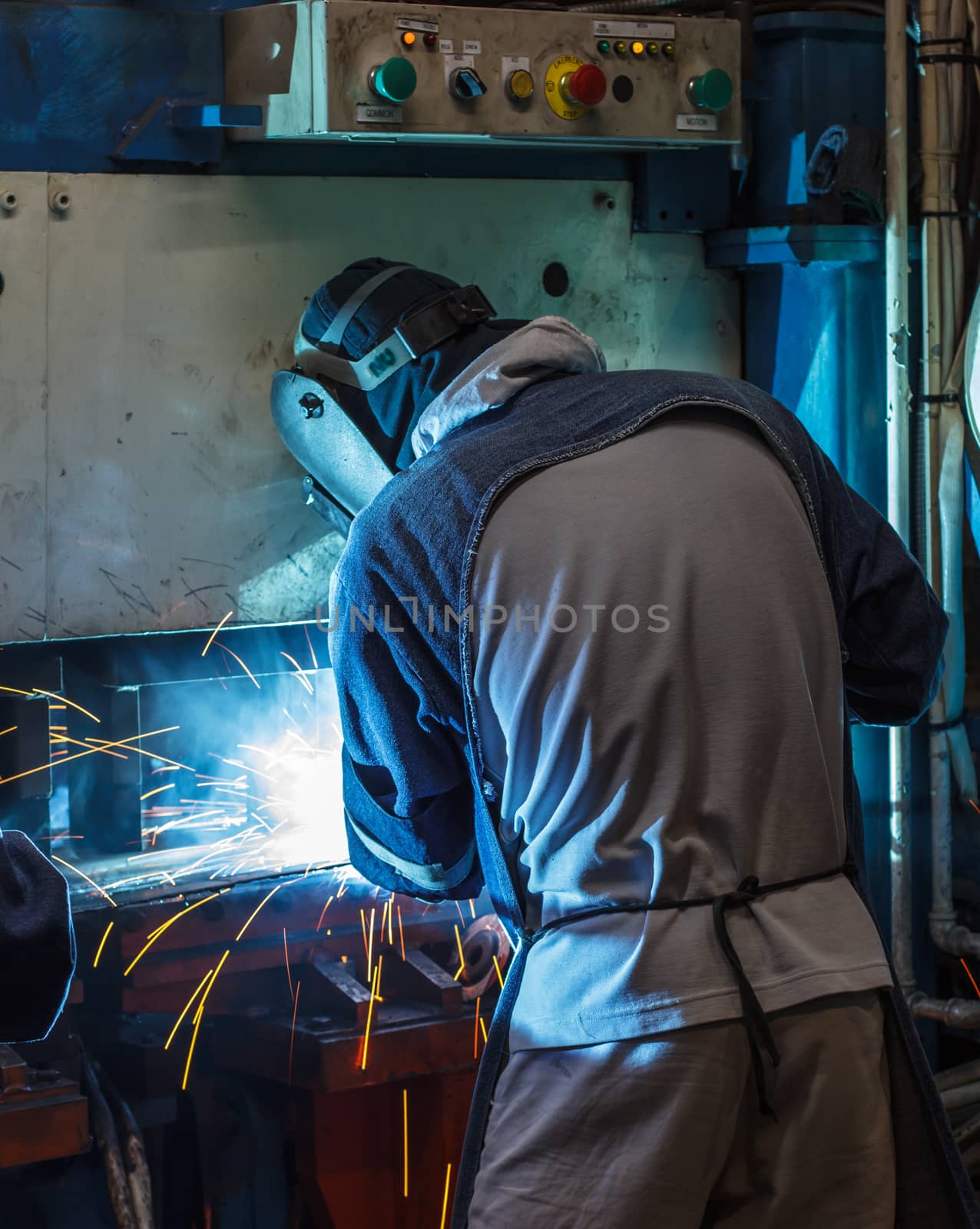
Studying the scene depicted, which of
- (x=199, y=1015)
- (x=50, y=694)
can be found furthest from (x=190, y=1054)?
(x=50, y=694)

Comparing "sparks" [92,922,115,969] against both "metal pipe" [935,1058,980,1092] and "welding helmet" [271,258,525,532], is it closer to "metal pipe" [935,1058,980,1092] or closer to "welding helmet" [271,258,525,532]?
"welding helmet" [271,258,525,532]

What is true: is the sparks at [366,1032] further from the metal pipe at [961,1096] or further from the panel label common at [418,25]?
the panel label common at [418,25]

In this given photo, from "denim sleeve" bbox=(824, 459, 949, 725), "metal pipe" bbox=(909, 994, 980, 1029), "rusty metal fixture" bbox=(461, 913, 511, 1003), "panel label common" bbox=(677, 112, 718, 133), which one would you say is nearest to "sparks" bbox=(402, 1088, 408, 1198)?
"rusty metal fixture" bbox=(461, 913, 511, 1003)

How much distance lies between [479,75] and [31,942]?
4.38ft

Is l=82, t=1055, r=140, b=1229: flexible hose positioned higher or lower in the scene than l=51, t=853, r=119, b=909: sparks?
lower

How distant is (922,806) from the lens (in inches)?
100

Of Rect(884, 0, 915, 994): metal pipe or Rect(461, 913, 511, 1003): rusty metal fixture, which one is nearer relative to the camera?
Rect(461, 913, 511, 1003): rusty metal fixture

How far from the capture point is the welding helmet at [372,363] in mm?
1787

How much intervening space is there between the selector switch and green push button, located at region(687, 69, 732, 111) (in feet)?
1.17

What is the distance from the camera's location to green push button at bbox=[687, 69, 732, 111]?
2168mm

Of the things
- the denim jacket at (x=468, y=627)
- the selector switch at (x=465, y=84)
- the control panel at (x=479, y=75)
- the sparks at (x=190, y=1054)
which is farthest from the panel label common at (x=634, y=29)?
the sparks at (x=190, y=1054)

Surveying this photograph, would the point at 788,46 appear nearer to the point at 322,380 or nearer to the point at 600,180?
the point at 600,180

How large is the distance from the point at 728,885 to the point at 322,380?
36.1 inches

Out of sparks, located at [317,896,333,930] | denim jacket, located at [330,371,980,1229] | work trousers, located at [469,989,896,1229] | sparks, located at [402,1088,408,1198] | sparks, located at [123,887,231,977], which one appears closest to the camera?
work trousers, located at [469,989,896,1229]
